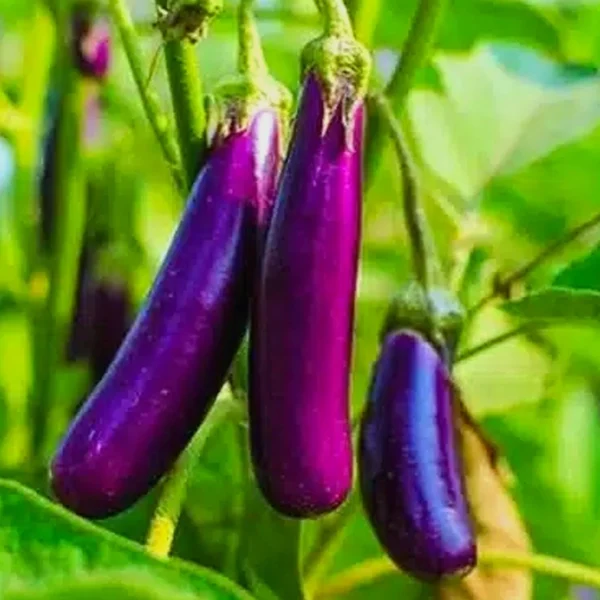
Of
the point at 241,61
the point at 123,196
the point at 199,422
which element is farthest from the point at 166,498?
the point at 123,196

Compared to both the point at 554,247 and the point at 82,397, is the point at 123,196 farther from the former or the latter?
the point at 554,247

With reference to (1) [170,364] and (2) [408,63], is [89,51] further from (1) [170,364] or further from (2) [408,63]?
(1) [170,364]

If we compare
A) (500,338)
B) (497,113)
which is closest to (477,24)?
(497,113)

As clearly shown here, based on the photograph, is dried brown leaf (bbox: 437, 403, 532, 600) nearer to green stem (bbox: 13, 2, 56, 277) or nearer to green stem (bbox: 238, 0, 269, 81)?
green stem (bbox: 238, 0, 269, 81)

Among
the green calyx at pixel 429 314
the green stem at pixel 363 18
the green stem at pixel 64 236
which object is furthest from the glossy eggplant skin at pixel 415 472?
the green stem at pixel 64 236

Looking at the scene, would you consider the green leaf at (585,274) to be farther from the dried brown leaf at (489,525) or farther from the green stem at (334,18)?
the green stem at (334,18)

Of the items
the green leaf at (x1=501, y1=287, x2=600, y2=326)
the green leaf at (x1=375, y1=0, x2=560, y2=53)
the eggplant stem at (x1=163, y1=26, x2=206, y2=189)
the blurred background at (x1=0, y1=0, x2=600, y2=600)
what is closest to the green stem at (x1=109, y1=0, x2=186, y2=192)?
the eggplant stem at (x1=163, y1=26, x2=206, y2=189)
